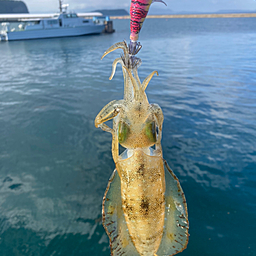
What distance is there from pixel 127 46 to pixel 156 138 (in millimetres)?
1113

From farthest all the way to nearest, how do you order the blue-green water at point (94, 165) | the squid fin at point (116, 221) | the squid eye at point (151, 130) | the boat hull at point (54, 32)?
the boat hull at point (54, 32), the blue-green water at point (94, 165), the squid fin at point (116, 221), the squid eye at point (151, 130)

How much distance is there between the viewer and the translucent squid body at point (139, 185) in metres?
2.35

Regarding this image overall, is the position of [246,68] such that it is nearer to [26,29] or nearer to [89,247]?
[89,247]

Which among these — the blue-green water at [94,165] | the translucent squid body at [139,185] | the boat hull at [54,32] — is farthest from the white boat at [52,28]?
the translucent squid body at [139,185]

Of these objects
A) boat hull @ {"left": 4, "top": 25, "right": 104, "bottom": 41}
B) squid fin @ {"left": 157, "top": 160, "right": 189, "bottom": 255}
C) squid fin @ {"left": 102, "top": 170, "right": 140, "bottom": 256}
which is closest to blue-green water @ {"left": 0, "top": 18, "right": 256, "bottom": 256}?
squid fin @ {"left": 157, "top": 160, "right": 189, "bottom": 255}

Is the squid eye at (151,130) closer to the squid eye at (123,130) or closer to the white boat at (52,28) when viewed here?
the squid eye at (123,130)

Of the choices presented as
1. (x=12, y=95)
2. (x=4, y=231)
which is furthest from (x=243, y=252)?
(x=12, y=95)

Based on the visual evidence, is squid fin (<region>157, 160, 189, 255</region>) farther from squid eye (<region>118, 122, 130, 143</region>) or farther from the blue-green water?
the blue-green water

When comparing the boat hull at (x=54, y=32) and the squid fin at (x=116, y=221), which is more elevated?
the boat hull at (x=54, y=32)

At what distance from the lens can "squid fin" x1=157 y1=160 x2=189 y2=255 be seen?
9.11 feet

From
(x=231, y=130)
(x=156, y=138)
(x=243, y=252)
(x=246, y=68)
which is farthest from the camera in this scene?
(x=246, y=68)

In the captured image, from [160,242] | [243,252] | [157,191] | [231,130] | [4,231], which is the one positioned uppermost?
[157,191]

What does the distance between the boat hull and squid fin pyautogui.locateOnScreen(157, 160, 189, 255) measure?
7722 cm

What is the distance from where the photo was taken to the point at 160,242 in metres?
2.80
